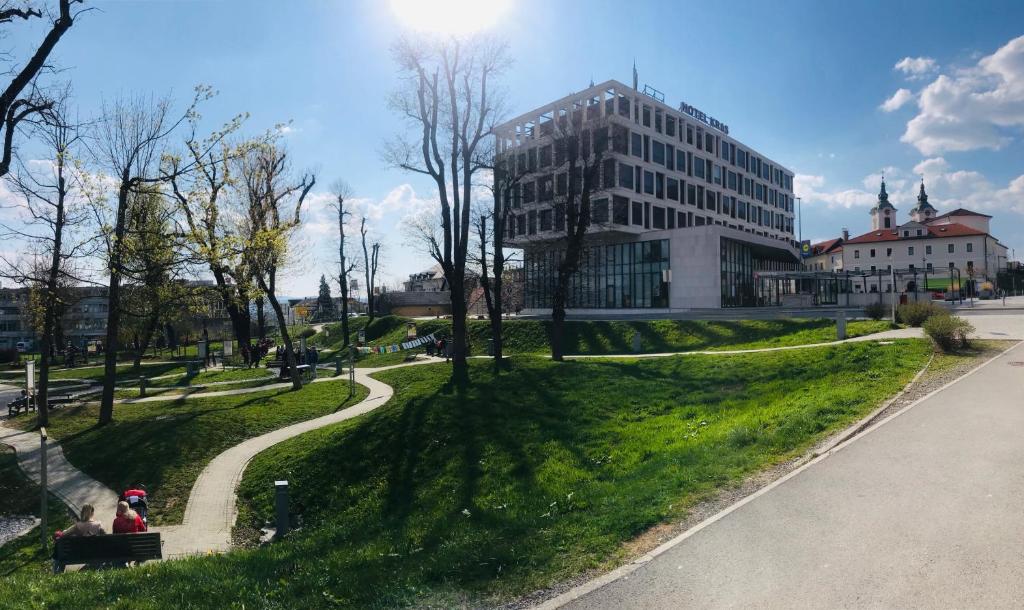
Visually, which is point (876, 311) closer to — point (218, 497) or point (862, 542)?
point (862, 542)

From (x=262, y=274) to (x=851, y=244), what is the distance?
9660 cm

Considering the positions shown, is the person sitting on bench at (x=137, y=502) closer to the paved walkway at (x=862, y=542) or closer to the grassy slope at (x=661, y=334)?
the paved walkway at (x=862, y=542)

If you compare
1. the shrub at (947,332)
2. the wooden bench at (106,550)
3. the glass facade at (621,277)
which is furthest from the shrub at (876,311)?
the wooden bench at (106,550)

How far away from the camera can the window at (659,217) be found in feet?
178

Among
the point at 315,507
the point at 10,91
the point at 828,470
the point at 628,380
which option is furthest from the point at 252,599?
the point at 628,380

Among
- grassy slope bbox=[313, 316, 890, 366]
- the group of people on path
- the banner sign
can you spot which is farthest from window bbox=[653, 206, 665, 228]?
the group of people on path

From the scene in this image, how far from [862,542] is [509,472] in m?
5.91

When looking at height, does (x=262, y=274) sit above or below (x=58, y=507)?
above

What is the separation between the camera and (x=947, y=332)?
16.0 meters

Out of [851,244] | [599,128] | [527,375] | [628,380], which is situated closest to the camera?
[628,380]

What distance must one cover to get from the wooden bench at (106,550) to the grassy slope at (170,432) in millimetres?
2736

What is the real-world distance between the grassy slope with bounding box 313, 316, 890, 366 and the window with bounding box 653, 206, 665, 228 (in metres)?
22.3

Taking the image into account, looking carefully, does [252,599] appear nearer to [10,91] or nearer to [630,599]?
[630,599]

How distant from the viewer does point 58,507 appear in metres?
11.0
